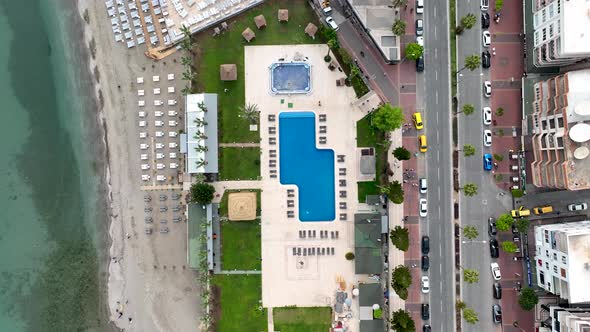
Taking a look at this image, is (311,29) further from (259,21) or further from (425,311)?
(425,311)

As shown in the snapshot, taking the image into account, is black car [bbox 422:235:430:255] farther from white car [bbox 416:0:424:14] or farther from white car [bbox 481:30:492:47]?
white car [bbox 416:0:424:14]

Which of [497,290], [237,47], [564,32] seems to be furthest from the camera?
[237,47]

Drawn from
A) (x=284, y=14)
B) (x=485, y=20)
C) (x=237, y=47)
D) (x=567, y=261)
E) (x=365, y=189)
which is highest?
(x=284, y=14)

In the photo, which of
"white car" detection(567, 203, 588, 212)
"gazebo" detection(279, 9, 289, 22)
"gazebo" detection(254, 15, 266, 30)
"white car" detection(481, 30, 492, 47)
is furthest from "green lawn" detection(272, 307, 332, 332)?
"white car" detection(481, 30, 492, 47)

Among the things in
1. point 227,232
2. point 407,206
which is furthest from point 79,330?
point 407,206

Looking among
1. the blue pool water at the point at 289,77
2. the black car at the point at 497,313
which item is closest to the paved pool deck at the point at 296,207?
the blue pool water at the point at 289,77

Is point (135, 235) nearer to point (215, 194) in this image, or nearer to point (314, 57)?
point (215, 194)

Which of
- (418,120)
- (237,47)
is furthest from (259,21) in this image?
(418,120)
